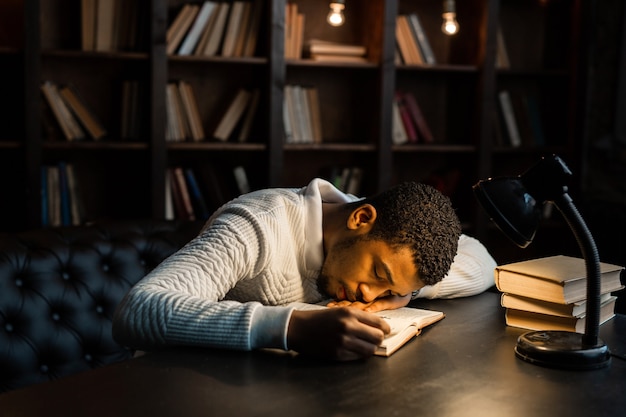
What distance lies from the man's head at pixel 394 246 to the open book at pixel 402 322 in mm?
47

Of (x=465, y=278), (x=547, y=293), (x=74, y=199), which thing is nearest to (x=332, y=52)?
(x=74, y=199)

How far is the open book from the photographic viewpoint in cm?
133

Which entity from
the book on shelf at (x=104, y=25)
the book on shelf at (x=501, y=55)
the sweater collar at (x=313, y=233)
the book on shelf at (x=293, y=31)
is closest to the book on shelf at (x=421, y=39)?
the book on shelf at (x=501, y=55)

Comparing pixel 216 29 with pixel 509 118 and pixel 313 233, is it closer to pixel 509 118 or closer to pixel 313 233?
pixel 509 118

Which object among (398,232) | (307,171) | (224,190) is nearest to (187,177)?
(224,190)

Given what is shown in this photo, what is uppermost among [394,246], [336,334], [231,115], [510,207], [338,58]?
[338,58]

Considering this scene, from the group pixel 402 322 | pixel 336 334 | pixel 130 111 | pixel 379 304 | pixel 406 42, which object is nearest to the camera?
pixel 336 334

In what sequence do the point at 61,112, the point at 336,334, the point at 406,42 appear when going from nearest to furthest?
1. the point at 336,334
2. the point at 61,112
3. the point at 406,42

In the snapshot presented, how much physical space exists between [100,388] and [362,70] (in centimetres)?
315

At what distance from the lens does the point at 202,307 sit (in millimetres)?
1320

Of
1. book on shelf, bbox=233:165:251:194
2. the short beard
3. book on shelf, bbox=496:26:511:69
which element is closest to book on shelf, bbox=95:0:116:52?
book on shelf, bbox=233:165:251:194

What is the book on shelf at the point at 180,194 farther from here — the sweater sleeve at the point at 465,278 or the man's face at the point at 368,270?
the man's face at the point at 368,270

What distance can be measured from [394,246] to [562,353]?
36 centimetres

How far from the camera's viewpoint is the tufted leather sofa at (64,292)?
1861mm
